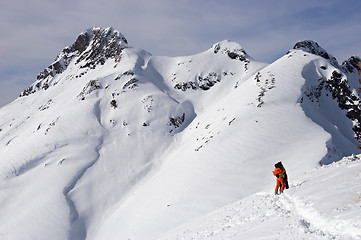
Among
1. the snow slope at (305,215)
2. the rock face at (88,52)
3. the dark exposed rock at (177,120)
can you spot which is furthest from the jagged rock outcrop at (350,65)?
the snow slope at (305,215)

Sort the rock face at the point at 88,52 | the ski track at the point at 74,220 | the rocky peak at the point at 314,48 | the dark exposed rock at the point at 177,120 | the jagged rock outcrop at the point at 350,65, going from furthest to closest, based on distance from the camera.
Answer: the rock face at the point at 88,52
the rocky peak at the point at 314,48
the jagged rock outcrop at the point at 350,65
the dark exposed rock at the point at 177,120
the ski track at the point at 74,220

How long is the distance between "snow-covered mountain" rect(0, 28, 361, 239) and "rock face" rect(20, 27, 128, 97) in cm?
754

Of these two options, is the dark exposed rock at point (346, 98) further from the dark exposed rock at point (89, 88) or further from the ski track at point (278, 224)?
the dark exposed rock at point (89, 88)

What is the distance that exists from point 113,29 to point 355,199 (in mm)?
106388

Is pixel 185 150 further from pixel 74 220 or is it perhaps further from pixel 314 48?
pixel 314 48

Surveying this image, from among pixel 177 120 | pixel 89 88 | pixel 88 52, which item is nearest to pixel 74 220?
pixel 177 120

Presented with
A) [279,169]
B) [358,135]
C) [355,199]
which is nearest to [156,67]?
[358,135]

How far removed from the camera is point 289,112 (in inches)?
1763

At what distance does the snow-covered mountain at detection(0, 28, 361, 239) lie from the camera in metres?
18.0

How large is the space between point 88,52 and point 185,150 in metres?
69.9

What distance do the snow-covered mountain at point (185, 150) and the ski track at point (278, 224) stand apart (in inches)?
3.4

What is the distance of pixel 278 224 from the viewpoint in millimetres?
11688

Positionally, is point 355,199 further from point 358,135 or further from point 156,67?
point 156,67

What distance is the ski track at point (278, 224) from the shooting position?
31.5 ft
